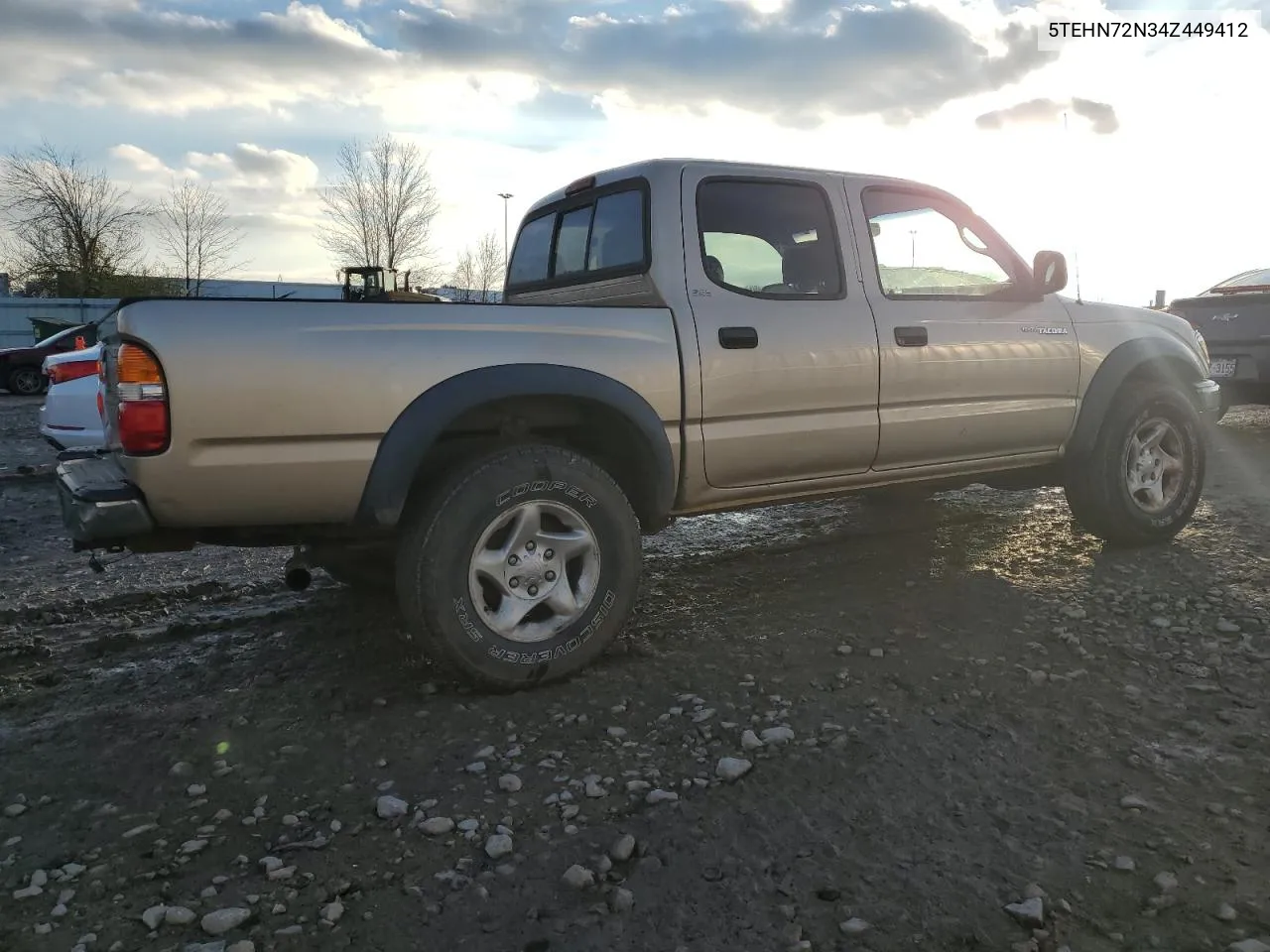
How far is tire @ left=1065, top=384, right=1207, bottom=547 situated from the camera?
4.70 metres

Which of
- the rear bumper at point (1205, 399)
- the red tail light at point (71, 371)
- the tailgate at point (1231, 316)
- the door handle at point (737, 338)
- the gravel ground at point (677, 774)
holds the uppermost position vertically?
the tailgate at point (1231, 316)

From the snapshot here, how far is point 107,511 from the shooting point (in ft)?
8.82

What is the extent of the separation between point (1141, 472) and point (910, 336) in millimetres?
1856

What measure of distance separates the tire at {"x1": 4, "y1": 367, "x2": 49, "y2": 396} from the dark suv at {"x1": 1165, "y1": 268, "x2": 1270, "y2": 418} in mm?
20043

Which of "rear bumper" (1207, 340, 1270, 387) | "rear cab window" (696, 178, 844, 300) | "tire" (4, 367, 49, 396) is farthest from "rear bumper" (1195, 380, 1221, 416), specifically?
"tire" (4, 367, 49, 396)

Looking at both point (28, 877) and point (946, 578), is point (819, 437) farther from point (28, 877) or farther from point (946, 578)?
point (28, 877)

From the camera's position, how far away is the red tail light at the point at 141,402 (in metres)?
2.60

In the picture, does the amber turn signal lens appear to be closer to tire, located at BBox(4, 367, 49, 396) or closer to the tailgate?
the tailgate

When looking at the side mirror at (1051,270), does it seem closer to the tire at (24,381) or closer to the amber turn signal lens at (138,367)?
the amber turn signal lens at (138,367)

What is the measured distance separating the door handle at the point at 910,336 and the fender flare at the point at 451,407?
1.34 metres

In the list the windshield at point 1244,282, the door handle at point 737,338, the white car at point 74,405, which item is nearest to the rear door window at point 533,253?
→ the door handle at point 737,338

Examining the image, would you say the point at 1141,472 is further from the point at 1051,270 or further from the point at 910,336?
the point at 910,336

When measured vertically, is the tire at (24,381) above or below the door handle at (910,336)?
below

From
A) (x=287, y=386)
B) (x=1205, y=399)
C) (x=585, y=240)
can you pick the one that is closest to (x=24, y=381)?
(x=585, y=240)
